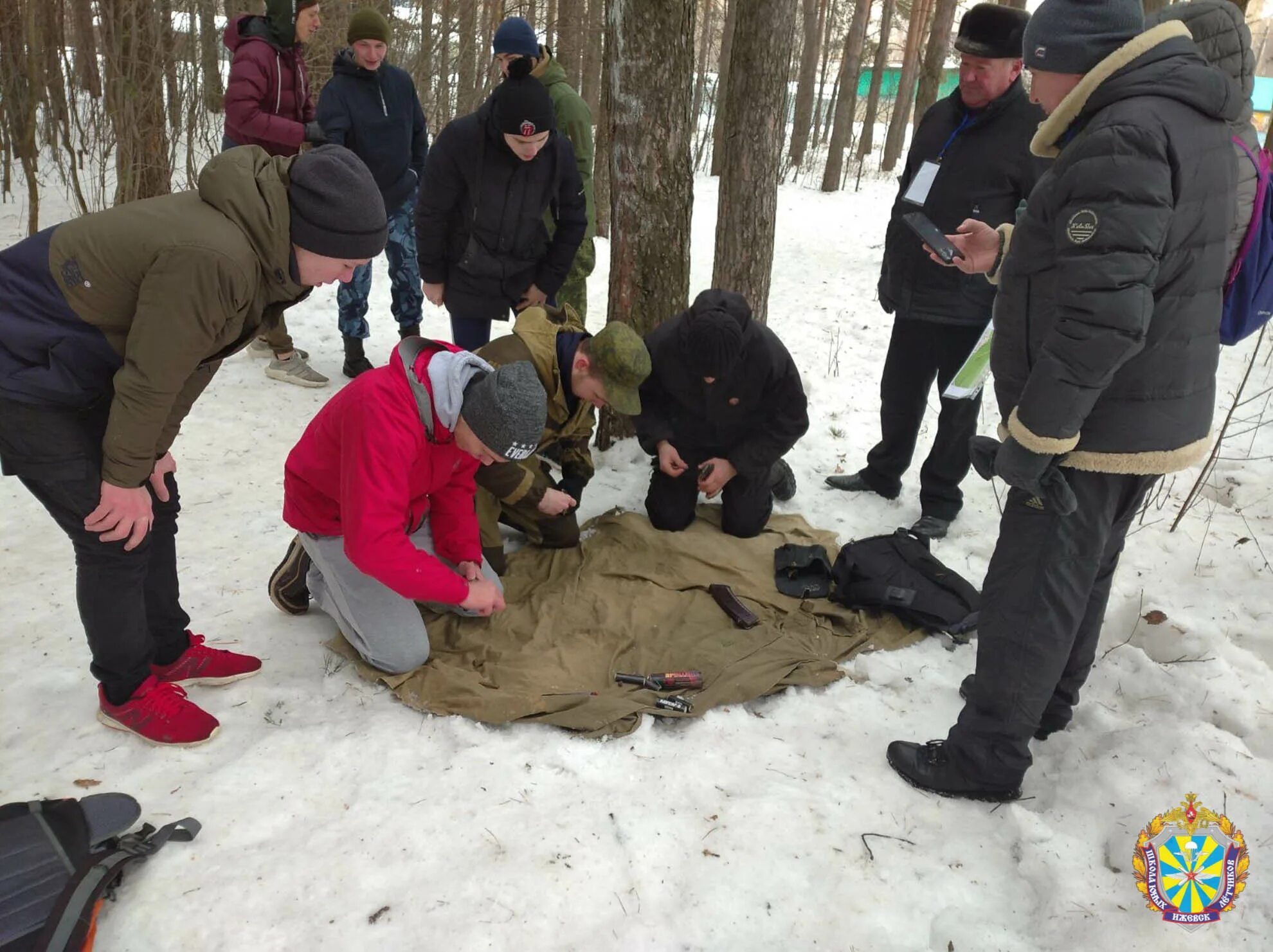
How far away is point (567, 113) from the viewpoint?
4762mm

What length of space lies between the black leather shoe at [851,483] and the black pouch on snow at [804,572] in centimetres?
76

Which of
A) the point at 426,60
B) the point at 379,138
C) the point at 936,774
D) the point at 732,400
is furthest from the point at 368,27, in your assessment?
the point at 426,60

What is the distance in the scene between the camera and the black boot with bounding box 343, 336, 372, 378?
5.20 meters

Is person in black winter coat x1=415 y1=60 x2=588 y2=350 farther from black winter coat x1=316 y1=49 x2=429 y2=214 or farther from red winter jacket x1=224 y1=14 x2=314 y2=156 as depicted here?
red winter jacket x1=224 y1=14 x2=314 y2=156

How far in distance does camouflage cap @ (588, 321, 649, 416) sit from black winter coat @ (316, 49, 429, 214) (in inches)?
83.5

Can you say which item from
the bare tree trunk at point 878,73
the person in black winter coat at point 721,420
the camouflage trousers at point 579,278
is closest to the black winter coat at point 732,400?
the person in black winter coat at point 721,420

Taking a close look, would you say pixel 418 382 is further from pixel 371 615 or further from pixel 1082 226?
pixel 1082 226

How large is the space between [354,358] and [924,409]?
3495mm

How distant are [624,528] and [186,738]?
1.93m

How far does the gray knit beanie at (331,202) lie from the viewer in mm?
1865

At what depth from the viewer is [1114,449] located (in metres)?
1.94

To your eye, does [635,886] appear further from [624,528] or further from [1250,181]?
[1250,181]

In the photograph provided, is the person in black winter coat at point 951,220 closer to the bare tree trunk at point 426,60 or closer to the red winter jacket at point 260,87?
the red winter jacket at point 260,87

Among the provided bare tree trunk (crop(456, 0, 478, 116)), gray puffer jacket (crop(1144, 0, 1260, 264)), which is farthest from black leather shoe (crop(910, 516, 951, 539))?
bare tree trunk (crop(456, 0, 478, 116))
